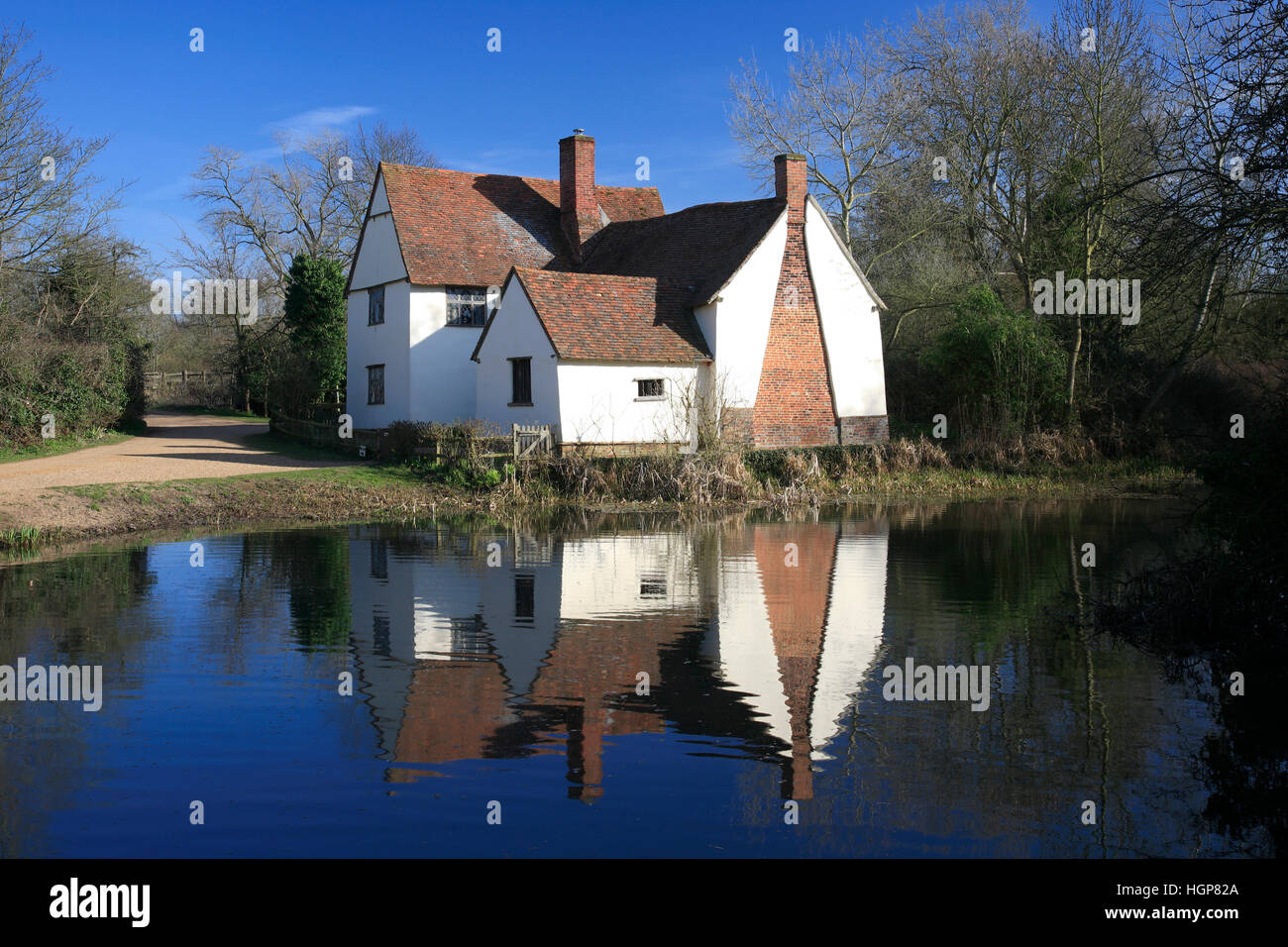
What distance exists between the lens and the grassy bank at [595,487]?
2131 centimetres

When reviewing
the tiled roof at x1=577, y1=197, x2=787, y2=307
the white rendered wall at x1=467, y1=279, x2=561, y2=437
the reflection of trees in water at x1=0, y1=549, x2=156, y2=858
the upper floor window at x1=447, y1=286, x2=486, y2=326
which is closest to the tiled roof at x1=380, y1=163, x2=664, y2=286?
the upper floor window at x1=447, y1=286, x2=486, y2=326

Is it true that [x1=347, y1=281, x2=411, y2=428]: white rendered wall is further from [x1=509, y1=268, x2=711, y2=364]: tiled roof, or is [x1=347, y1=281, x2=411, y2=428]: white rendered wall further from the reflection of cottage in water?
the reflection of cottage in water

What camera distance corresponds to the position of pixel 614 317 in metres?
29.7

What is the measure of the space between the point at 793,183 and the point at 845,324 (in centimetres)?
436

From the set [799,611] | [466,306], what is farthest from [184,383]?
[799,611]

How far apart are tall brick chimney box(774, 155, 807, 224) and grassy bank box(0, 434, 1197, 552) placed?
707cm

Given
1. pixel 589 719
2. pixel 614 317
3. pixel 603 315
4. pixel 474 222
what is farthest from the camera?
pixel 474 222

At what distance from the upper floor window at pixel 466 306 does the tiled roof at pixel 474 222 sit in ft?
1.34

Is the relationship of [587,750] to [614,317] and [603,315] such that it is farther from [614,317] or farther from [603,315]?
[614,317]

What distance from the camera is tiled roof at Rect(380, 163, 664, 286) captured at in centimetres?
3400

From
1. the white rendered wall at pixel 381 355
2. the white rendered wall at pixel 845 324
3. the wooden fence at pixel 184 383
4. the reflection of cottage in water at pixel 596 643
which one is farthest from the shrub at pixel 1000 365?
the wooden fence at pixel 184 383

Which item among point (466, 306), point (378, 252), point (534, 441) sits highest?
point (378, 252)

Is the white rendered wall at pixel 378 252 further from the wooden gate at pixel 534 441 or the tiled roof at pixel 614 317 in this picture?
the wooden gate at pixel 534 441
